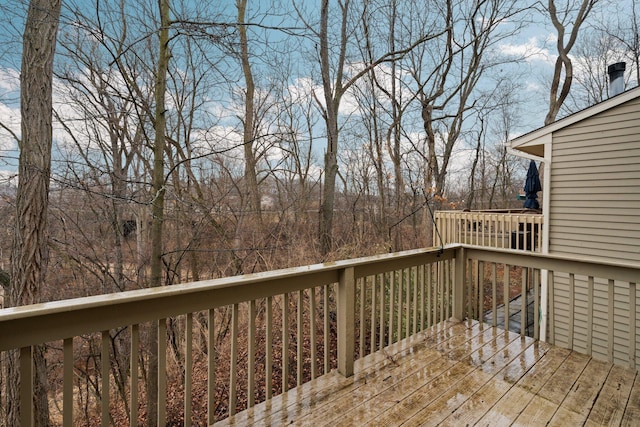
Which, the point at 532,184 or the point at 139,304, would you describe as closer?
the point at 139,304

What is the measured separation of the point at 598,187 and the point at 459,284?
343 centimetres

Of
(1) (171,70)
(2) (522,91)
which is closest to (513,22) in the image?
(2) (522,91)

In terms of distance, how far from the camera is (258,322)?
6.00 metres

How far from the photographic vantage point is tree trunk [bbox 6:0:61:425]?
135 inches

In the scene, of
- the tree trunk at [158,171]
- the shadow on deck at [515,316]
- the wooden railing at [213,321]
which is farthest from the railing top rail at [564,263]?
the shadow on deck at [515,316]

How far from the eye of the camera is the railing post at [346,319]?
2.48 m

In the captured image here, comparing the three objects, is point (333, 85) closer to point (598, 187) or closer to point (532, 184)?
point (532, 184)

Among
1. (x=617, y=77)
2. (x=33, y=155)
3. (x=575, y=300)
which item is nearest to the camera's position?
(x=33, y=155)

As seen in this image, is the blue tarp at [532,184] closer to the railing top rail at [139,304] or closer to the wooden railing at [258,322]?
the wooden railing at [258,322]

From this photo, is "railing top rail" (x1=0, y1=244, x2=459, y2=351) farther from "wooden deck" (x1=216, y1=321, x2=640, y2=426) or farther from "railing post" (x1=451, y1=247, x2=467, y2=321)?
"railing post" (x1=451, y1=247, x2=467, y2=321)

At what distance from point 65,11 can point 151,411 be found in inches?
194

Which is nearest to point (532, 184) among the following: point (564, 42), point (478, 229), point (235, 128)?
point (478, 229)

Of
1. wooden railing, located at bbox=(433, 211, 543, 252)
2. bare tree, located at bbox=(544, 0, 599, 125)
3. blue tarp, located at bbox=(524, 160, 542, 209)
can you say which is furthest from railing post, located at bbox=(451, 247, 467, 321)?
bare tree, located at bbox=(544, 0, 599, 125)

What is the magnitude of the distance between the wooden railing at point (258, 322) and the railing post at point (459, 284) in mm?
11
